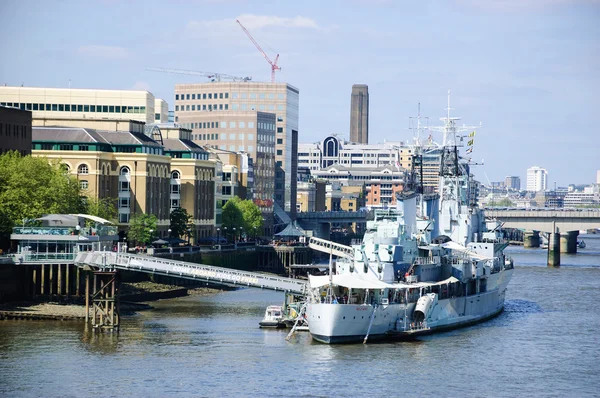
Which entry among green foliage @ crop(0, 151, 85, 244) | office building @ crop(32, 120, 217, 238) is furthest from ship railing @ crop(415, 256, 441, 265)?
office building @ crop(32, 120, 217, 238)

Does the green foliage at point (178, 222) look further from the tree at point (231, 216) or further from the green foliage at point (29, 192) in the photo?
the green foliage at point (29, 192)

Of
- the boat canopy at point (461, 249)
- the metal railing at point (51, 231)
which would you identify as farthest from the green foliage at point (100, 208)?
the boat canopy at point (461, 249)

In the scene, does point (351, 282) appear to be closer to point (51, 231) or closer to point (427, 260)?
point (427, 260)

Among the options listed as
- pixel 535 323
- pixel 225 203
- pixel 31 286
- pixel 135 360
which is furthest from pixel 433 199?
pixel 225 203

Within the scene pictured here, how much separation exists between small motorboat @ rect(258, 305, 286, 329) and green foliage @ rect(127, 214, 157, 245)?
55221 mm

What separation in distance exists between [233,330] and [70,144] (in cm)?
6122

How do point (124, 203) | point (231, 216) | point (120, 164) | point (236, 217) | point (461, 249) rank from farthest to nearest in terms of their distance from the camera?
1. point (236, 217)
2. point (231, 216)
3. point (124, 203)
4. point (120, 164)
5. point (461, 249)

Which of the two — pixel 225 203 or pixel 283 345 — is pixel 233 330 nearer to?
pixel 283 345

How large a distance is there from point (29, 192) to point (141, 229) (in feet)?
122

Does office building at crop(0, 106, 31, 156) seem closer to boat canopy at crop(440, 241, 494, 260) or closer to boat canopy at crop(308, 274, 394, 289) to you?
boat canopy at crop(440, 241, 494, 260)

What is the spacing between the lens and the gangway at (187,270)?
96.8 metres

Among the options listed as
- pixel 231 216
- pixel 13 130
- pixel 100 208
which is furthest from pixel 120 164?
pixel 231 216

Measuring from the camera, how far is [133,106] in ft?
648

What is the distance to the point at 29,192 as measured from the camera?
115 m
